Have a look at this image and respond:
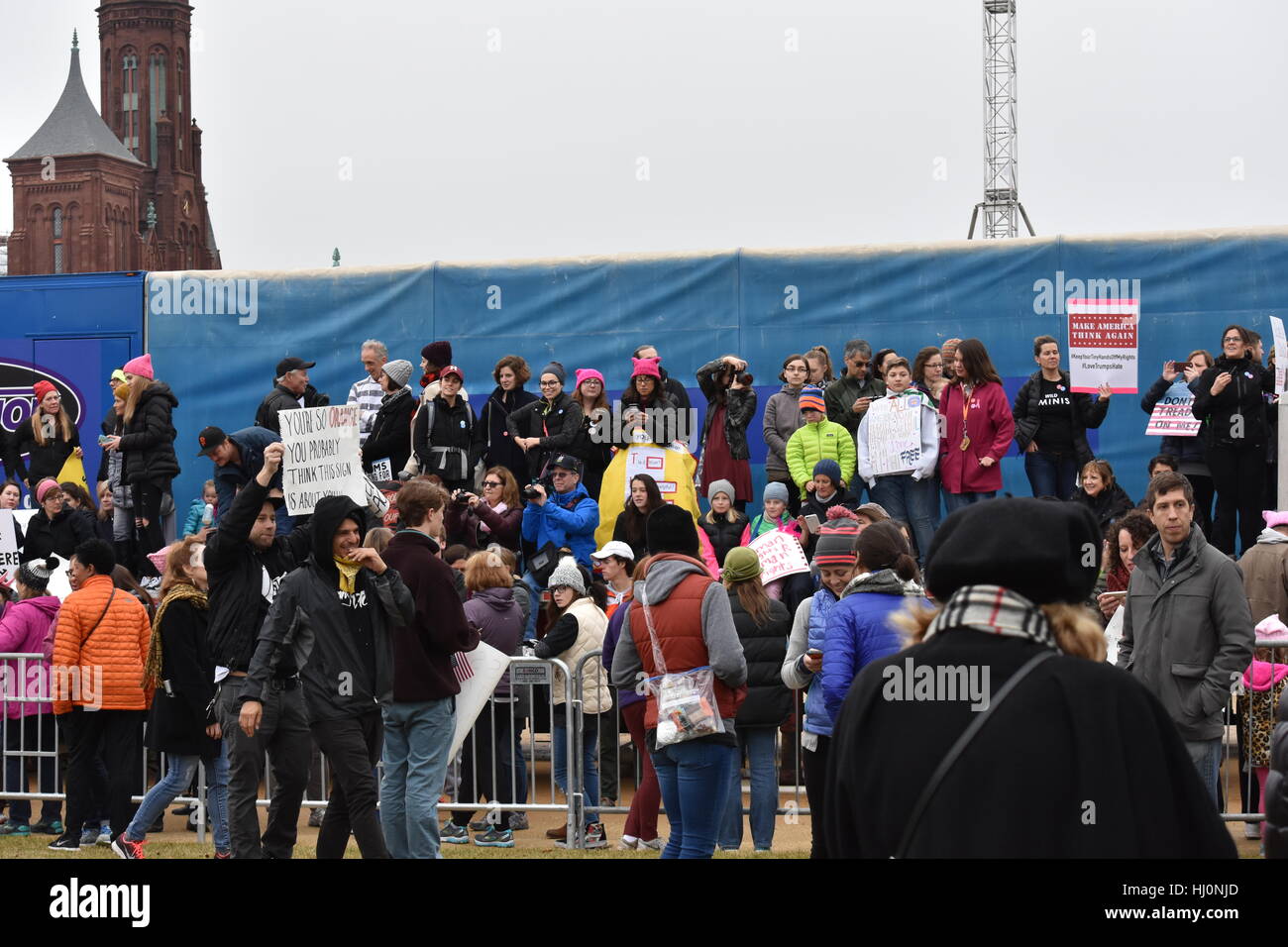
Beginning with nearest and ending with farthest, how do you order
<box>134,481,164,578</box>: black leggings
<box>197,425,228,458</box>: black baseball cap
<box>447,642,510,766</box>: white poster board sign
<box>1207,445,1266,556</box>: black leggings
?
<box>447,642,510,766</box>: white poster board sign < <box>197,425,228,458</box>: black baseball cap < <box>1207,445,1266,556</box>: black leggings < <box>134,481,164,578</box>: black leggings

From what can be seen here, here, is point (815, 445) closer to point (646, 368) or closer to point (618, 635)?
point (646, 368)

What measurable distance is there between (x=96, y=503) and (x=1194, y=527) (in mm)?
11879

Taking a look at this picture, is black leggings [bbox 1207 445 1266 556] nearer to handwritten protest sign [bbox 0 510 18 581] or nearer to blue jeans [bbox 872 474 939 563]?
blue jeans [bbox 872 474 939 563]

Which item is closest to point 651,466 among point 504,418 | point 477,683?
point 504,418

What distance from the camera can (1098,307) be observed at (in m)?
13.5

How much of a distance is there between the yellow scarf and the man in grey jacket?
375cm

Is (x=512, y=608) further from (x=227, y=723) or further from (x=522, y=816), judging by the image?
(x=227, y=723)

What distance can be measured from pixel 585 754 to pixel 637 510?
90.1 inches

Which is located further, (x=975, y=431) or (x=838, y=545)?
(x=975, y=431)

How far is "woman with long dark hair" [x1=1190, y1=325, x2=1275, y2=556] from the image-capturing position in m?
13.0

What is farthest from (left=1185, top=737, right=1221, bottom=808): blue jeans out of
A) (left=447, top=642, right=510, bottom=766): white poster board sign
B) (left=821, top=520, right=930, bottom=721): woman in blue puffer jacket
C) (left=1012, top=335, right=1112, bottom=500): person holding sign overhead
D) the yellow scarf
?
(left=1012, top=335, right=1112, bottom=500): person holding sign overhead

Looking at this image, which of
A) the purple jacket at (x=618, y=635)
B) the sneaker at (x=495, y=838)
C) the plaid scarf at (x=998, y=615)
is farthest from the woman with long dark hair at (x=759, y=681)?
the plaid scarf at (x=998, y=615)

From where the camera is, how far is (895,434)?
1342cm
